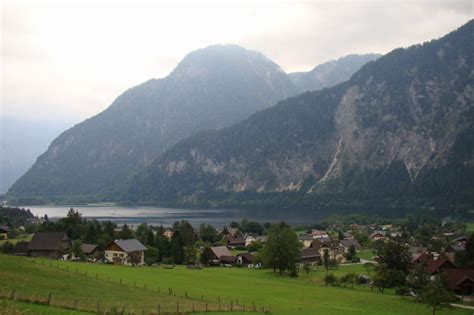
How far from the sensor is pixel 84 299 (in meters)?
27.1

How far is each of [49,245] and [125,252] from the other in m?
10.7

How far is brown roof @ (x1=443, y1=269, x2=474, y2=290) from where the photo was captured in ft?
165

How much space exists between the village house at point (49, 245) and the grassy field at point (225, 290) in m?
22.1

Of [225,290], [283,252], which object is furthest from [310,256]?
[225,290]

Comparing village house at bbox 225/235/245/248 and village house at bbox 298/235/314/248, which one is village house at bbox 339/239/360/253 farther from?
village house at bbox 225/235/245/248

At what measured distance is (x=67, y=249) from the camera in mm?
68250

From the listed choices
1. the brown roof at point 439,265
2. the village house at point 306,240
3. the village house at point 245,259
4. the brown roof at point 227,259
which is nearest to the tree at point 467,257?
the brown roof at point 439,265

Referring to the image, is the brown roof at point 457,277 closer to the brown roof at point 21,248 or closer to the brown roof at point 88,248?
the brown roof at point 88,248

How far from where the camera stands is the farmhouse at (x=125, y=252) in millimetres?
65750

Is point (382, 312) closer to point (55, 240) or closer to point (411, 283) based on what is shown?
point (411, 283)

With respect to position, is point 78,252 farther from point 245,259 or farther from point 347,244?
point 347,244

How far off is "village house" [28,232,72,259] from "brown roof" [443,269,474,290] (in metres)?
47.4

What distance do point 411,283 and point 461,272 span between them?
23.8 feet

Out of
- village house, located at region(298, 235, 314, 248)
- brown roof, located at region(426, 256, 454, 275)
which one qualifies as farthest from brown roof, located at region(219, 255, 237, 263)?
brown roof, located at region(426, 256, 454, 275)
